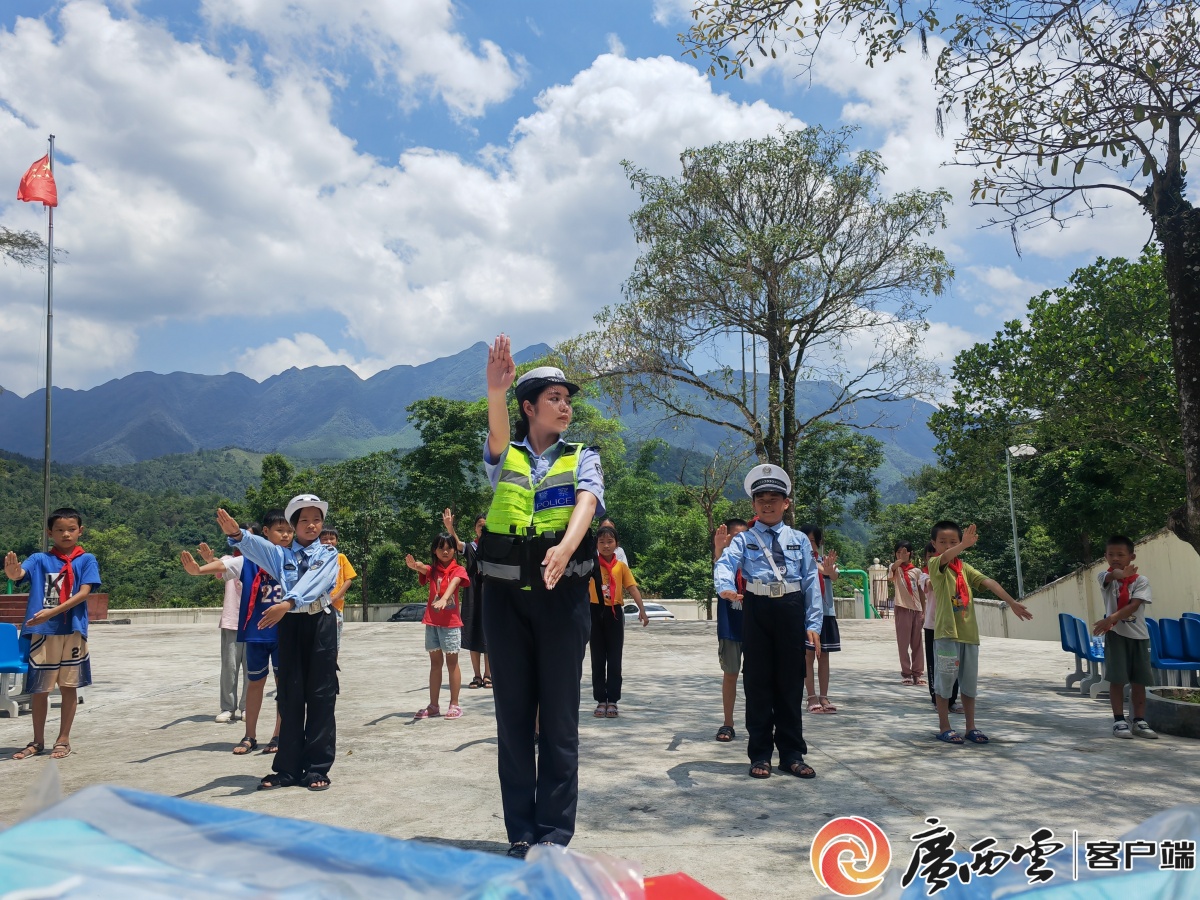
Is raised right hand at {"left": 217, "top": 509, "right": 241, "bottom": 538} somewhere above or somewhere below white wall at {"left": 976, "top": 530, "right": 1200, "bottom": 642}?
above

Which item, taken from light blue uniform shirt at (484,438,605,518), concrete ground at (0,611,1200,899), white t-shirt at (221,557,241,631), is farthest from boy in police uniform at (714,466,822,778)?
white t-shirt at (221,557,241,631)

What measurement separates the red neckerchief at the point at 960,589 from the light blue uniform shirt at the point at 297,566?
4351mm

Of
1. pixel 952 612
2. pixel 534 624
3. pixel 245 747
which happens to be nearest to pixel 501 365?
pixel 534 624

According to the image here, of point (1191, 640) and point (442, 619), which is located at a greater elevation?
point (442, 619)

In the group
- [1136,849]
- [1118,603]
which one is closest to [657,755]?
[1118,603]

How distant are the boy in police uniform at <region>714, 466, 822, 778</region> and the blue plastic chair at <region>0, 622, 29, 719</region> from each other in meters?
6.51

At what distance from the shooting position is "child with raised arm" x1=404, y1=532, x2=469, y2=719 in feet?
25.1

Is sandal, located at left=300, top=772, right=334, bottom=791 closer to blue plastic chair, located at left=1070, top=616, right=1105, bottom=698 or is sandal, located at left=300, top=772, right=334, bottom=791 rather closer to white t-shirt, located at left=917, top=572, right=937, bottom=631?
white t-shirt, located at left=917, top=572, right=937, bottom=631

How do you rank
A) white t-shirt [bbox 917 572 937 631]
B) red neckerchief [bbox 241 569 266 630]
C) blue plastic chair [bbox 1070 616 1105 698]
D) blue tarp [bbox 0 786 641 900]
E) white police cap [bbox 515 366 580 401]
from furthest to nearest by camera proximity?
blue plastic chair [bbox 1070 616 1105 698], white t-shirt [bbox 917 572 937 631], red neckerchief [bbox 241 569 266 630], white police cap [bbox 515 366 580 401], blue tarp [bbox 0 786 641 900]

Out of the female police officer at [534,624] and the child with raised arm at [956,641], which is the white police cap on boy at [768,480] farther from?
the female police officer at [534,624]

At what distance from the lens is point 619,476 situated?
54.5 metres

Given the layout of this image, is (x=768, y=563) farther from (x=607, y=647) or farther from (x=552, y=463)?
(x=607, y=647)

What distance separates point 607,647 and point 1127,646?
13.2ft

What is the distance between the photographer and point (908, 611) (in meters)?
10.1
